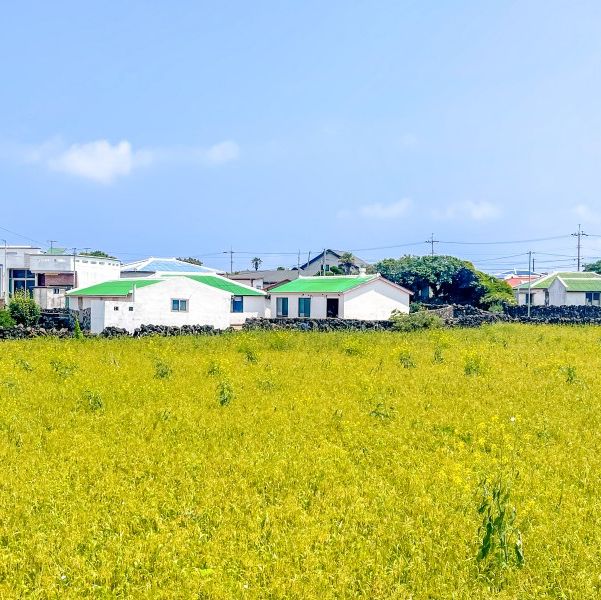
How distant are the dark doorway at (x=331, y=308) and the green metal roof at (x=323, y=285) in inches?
30.5

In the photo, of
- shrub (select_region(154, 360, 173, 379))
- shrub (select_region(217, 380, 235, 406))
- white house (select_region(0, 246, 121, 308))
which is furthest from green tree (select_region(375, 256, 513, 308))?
shrub (select_region(217, 380, 235, 406))

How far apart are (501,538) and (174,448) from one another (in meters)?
4.83

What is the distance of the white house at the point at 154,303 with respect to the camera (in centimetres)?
3200

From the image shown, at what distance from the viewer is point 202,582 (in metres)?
4.91

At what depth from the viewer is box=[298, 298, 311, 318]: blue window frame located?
43031 millimetres

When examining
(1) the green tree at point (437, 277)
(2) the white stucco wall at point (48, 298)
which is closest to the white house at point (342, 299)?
(1) the green tree at point (437, 277)

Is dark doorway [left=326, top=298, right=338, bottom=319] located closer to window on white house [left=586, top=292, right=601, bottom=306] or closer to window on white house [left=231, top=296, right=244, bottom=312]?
window on white house [left=231, top=296, right=244, bottom=312]

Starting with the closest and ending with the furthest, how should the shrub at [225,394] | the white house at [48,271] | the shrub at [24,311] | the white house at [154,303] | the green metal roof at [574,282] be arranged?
1. the shrub at [225,394]
2. the white house at [154,303]
3. the shrub at [24,311]
4. the white house at [48,271]
5. the green metal roof at [574,282]

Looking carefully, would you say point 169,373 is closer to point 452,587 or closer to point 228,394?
point 228,394

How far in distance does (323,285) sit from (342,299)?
3.67m

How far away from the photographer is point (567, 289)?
53781 mm

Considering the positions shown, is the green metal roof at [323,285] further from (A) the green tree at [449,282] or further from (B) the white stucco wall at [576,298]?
(B) the white stucco wall at [576,298]

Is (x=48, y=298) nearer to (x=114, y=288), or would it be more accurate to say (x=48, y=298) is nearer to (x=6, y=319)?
(x=6, y=319)

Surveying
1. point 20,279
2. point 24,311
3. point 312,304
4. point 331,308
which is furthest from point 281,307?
point 20,279
